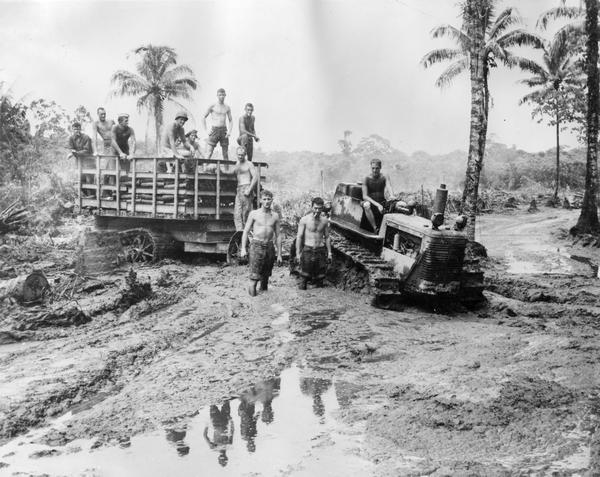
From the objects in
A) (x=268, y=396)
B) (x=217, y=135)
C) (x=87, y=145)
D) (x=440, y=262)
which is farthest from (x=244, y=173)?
(x=268, y=396)

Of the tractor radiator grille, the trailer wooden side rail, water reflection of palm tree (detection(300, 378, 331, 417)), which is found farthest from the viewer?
the trailer wooden side rail

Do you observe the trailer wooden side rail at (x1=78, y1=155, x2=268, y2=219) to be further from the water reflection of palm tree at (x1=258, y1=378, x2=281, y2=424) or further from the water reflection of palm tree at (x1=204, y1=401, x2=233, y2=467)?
the water reflection of palm tree at (x1=204, y1=401, x2=233, y2=467)

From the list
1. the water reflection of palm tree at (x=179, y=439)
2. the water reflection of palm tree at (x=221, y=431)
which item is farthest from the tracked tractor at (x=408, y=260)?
the water reflection of palm tree at (x=179, y=439)

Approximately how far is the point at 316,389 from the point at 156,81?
89.2 feet

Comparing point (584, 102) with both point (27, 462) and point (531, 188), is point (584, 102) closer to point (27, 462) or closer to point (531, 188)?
point (531, 188)

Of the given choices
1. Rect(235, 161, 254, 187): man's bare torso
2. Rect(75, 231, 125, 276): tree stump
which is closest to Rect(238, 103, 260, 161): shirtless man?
Rect(235, 161, 254, 187): man's bare torso

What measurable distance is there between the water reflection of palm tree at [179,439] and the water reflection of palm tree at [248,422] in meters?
0.47

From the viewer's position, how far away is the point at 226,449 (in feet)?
14.4

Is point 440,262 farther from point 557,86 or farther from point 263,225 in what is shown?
point 557,86

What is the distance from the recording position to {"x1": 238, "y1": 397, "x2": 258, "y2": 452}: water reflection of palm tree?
14.8 feet

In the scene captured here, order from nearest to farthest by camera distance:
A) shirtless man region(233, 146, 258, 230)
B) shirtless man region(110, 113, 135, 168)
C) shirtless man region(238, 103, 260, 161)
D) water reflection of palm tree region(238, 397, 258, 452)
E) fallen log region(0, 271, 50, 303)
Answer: water reflection of palm tree region(238, 397, 258, 452) → fallen log region(0, 271, 50, 303) → shirtless man region(233, 146, 258, 230) → shirtless man region(110, 113, 135, 168) → shirtless man region(238, 103, 260, 161)

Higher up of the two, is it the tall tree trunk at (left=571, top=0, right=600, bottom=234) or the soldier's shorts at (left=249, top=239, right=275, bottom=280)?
the tall tree trunk at (left=571, top=0, right=600, bottom=234)

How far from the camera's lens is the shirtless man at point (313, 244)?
392 inches

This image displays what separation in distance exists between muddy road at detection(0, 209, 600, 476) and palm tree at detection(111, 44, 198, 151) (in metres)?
21.9
